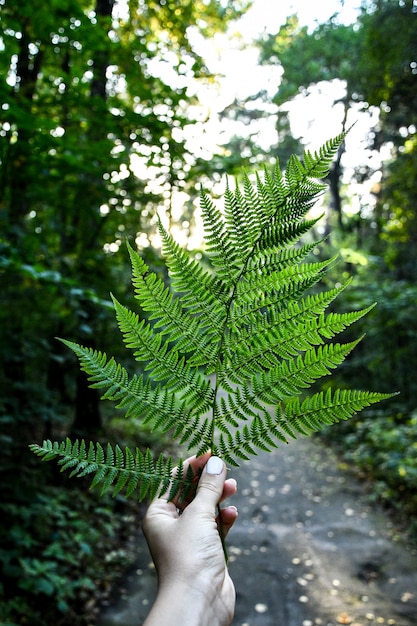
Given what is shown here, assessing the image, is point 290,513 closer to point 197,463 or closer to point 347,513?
point 347,513

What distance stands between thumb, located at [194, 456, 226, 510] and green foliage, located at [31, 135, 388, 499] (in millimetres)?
51

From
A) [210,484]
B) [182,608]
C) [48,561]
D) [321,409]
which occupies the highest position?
[321,409]

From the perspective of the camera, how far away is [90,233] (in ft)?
20.0

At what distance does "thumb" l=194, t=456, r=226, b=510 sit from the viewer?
3.75 ft

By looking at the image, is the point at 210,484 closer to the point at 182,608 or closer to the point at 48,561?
the point at 182,608

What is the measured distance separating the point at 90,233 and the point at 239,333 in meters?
5.46

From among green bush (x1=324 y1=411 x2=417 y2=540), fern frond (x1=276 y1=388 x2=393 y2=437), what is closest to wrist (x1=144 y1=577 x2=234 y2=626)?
fern frond (x1=276 y1=388 x2=393 y2=437)

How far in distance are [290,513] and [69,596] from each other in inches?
174

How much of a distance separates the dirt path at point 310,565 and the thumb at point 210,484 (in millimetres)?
4656

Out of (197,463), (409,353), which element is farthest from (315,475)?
(197,463)

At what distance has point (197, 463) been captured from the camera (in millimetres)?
1284

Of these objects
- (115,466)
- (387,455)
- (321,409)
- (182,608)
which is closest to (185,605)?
(182,608)

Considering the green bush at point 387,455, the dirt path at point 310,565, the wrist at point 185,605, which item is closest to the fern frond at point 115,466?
the wrist at point 185,605

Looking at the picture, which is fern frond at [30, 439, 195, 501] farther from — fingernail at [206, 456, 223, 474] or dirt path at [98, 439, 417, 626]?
dirt path at [98, 439, 417, 626]
